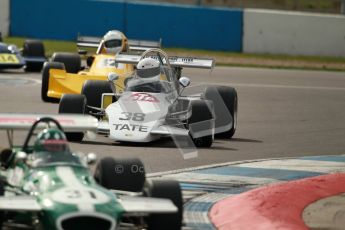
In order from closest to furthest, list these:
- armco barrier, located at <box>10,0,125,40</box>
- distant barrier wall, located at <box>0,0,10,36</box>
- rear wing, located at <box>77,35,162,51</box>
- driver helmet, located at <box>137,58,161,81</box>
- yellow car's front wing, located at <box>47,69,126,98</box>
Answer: driver helmet, located at <box>137,58,161,81</box> < yellow car's front wing, located at <box>47,69,126,98</box> < rear wing, located at <box>77,35,162,51</box> < armco barrier, located at <box>10,0,125,40</box> < distant barrier wall, located at <box>0,0,10,36</box>

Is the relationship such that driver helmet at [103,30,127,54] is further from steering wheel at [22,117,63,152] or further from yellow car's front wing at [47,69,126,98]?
steering wheel at [22,117,63,152]

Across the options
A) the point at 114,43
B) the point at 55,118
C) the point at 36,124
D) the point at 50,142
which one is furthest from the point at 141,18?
the point at 50,142

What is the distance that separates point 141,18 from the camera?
3828 centimetres

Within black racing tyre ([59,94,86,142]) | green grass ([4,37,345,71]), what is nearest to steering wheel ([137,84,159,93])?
black racing tyre ([59,94,86,142])

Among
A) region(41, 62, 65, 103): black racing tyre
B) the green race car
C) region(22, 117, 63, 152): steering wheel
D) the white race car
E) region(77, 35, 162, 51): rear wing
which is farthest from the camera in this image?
region(77, 35, 162, 51): rear wing

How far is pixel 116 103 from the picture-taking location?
18.6 meters

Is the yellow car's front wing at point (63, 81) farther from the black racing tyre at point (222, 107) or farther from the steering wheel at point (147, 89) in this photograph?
the steering wheel at point (147, 89)

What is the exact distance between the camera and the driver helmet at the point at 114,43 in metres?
25.5

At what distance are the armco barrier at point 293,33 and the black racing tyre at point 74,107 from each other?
20655 mm

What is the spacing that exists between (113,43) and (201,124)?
732 centimetres

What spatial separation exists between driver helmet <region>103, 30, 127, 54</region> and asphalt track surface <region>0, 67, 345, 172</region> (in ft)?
5.73

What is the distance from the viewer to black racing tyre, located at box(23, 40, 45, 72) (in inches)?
1209

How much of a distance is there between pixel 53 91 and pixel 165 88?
5318 mm

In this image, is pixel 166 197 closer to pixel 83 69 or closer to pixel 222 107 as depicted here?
pixel 222 107
